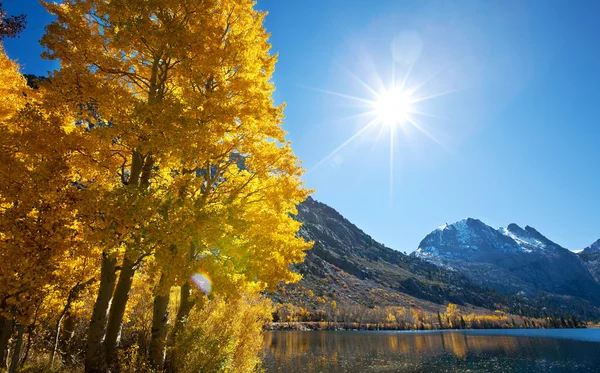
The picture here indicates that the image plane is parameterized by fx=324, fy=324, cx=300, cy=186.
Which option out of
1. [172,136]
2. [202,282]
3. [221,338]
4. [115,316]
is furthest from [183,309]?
[172,136]

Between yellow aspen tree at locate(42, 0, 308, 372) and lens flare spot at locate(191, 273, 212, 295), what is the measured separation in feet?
1.68

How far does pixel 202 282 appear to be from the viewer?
32.7ft

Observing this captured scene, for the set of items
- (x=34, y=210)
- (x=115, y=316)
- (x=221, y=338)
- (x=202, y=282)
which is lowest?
(x=221, y=338)

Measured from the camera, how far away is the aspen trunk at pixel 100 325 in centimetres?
874

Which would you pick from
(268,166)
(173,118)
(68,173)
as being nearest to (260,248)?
(268,166)

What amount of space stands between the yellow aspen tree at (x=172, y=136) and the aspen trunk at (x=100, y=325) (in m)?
0.03

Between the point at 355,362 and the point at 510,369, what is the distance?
22.3m

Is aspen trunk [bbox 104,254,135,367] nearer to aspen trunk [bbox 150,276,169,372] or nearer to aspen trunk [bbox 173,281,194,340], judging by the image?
aspen trunk [bbox 150,276,169,372]

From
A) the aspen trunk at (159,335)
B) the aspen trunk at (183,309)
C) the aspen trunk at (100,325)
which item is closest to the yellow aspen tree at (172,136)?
the aspen trunk at (100,325)

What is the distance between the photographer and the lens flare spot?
377 inches

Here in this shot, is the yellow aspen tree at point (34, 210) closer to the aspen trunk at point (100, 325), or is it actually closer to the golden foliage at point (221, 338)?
the aspen trunk at point (100, 325)

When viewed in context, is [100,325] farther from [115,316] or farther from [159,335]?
[159,335]

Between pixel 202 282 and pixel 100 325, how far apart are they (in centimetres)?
292

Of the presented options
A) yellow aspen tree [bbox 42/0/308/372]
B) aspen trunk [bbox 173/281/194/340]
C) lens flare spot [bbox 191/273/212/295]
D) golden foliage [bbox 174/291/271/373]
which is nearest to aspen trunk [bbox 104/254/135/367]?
yellow aspen tree [bbox 42/0/308/372]
